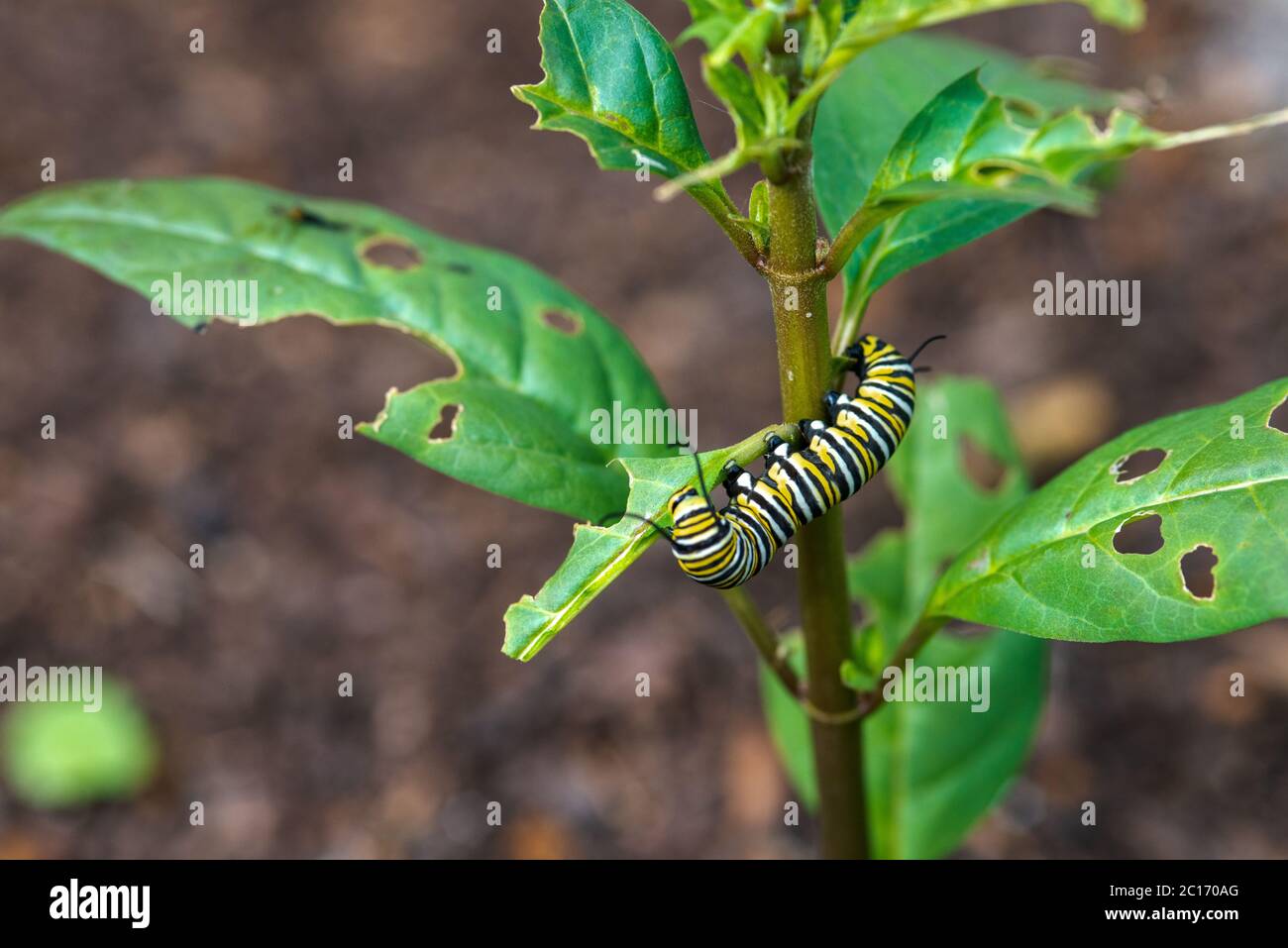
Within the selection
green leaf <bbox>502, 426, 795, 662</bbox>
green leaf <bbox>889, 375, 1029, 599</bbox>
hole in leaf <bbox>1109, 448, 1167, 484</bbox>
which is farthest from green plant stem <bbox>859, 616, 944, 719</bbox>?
hole in leaf <bbox>1109, 448, 1167, 484</bbox>

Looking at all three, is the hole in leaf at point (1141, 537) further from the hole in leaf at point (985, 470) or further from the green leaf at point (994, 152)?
the green leaf at point (994, 152)

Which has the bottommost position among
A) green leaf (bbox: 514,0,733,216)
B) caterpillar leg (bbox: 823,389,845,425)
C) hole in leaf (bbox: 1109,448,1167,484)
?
caterpillar leg (bbox: 823,389,845,425)

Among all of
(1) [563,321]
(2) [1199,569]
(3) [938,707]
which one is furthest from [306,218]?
(2) [1199,569]

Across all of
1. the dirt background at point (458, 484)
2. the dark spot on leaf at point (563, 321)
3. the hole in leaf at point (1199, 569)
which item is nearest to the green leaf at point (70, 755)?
the dirt background at point (458, 484)

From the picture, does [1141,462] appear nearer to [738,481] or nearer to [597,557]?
[738,481]

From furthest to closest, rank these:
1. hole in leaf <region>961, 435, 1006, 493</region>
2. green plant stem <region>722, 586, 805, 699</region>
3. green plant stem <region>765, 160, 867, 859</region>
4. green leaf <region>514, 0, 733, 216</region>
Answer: hole in leaf <region>961, 435, 1006, 493</region> → green plant stem <region>722, 586, 805, 699</region> → green leaf <region>514, 0, 733, 216</region> → green plant stem <region>765, 160, 867, 859</region>

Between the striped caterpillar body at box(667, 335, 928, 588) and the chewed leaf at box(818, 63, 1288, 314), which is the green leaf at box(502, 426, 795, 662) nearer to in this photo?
the striped caterpillar body at box(667, 335, 928, 588)
